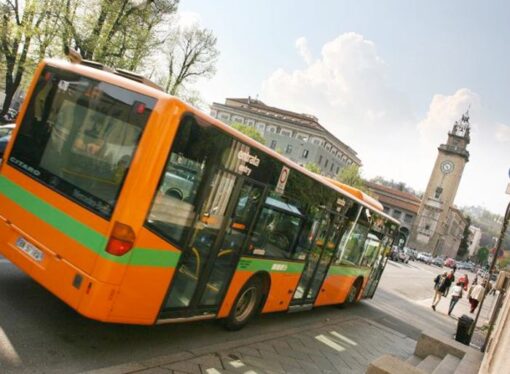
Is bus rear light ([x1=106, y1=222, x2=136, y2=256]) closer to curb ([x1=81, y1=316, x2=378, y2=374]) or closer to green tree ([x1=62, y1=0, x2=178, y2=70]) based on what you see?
curb ([x1=81, y1=316, x2=378, y2=374])

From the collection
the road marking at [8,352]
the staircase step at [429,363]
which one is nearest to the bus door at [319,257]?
the staircase step at [429,363]

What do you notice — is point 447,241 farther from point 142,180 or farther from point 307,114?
point 142,180

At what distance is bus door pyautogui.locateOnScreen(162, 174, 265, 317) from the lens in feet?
18.4

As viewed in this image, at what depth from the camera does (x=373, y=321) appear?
12398mm

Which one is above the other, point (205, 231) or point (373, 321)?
point (205, 231)

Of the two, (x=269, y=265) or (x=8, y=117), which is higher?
(x=8, y=117)

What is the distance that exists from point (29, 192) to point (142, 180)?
166 centimetres

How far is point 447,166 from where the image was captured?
93.2 metres

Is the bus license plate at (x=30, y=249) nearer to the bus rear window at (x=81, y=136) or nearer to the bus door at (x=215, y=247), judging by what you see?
the bus rear window at (x=81, y=136)

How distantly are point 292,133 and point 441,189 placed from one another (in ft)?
107

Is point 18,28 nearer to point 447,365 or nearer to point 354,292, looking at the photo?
point 354,292

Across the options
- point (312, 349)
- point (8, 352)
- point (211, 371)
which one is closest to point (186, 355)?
point (211, 371)

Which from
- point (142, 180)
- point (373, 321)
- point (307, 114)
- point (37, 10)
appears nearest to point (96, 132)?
point (142, 180)

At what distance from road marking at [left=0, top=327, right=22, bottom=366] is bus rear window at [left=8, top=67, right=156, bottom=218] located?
153 cm
